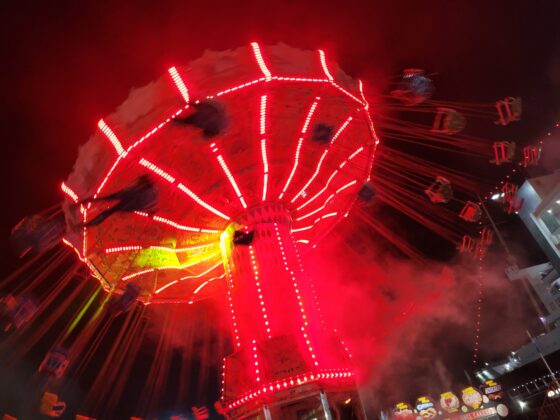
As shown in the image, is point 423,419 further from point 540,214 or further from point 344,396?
point 344,396

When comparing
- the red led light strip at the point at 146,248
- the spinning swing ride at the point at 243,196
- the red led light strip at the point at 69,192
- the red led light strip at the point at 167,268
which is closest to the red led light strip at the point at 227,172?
the spinning swing ride at the point at 243,196

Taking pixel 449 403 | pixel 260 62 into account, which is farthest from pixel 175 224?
pixel 449 403

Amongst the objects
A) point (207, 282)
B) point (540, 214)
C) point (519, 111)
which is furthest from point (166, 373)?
point (540, 214)

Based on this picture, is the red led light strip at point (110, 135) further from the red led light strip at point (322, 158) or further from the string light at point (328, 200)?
the string light at point (328, 200)

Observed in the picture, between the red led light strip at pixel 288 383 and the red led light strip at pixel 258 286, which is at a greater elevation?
the red led light strip at pixel 258 286

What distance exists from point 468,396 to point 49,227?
1276 inches

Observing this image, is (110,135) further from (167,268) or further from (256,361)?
(256,361)

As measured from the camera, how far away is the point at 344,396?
29.4ft

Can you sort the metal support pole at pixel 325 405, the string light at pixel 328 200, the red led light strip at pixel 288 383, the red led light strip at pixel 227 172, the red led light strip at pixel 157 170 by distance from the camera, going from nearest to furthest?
the metal support pole at pixel 325 405, the red led light strip at pixel 288 383, the red led light strip at pixel 157 170, the red led light strip at pixel 227 172, the string light at pixel 328 200

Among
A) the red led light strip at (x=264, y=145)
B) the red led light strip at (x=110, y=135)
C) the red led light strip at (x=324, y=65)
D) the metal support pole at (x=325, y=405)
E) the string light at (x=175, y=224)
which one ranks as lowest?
the metal support pole at (x=325, y=405)

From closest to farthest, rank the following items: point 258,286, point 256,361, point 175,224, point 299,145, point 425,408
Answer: point 256,361
point 258,286
point 299,145
point 175,224
point 425,408

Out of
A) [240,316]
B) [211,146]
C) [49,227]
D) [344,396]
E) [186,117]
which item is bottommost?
[344,396]

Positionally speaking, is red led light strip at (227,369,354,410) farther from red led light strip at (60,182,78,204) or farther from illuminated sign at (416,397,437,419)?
illuminated sign at (416,397,437,419)

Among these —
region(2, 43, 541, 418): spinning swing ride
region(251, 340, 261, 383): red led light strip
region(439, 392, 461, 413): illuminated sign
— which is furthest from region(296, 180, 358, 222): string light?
region(439, 392, 461, 413): illuminated sign
